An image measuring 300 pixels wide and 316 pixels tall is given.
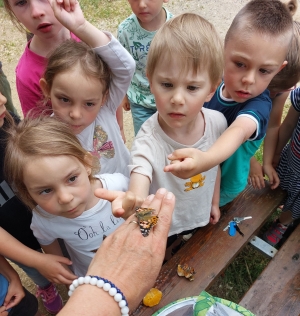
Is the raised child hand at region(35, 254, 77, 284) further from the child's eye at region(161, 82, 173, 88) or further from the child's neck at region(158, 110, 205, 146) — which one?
the child's eye at region(161, 82, 173, 88)

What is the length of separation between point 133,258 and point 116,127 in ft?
3.18

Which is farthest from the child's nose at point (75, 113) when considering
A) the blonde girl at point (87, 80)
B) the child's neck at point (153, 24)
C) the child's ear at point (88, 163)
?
the child's neck at point (153, 24)

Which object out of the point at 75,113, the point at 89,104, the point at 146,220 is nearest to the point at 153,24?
the point at 89,104

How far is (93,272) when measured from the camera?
1167 millimetres

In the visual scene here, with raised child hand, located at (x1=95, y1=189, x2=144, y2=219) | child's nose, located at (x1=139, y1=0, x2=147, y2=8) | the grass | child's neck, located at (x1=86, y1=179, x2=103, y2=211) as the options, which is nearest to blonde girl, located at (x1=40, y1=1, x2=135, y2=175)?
child's neck, located at (x1=86, y1=179, x2=103, y2=211)

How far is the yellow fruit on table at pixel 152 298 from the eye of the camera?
1652 mm

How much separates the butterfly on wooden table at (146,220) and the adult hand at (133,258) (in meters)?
0.02

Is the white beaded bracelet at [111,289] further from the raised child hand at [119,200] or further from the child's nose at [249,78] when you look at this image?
the child's nose at [249,78]

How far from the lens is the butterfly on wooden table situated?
1196 mm

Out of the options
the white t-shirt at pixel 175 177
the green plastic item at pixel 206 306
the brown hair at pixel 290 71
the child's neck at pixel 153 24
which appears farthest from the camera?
the child's neck at pixel 153 24

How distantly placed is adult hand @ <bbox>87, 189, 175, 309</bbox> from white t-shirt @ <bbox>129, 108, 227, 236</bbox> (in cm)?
27

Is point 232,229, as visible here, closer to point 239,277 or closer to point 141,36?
point 239,277

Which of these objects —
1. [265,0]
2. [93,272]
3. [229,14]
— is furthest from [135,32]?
[229,14]

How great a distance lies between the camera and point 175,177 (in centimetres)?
161
